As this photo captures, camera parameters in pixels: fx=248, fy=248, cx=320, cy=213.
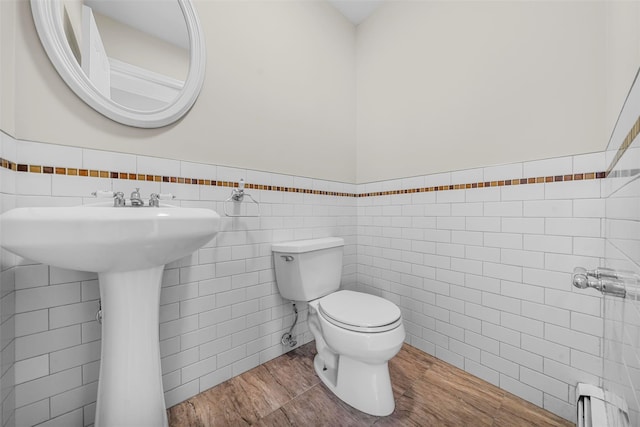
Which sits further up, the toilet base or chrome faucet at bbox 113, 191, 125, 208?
chrome faucet at bbox 113, 191, 125, 208

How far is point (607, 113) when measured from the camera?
100cm

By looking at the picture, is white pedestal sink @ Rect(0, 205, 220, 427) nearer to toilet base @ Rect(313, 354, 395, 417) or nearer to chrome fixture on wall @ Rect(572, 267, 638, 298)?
toilet base @ Rect(313, 354, 395, 417)

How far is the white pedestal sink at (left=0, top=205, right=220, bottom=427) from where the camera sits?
590 mm

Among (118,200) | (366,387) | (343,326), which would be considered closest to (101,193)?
(118,200)

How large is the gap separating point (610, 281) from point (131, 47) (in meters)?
1.86

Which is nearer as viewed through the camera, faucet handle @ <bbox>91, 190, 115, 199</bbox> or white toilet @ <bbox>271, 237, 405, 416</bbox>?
faucet handle @ <bbox>91, 190, 115, 199</bbox>

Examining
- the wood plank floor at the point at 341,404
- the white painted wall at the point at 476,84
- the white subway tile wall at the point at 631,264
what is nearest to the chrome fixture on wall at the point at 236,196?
the wood plank floor at the point at 341,404

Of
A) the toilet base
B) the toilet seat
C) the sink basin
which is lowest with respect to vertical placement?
the toilet base

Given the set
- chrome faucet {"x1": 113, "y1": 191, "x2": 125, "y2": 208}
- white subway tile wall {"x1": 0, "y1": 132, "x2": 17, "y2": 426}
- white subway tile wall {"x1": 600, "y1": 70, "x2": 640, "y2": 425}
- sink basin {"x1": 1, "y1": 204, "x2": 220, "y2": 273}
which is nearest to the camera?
white subway tile wall {"x1": 600, "y1": 70, "x2": 640, "y2": 425}

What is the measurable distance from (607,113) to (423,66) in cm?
96

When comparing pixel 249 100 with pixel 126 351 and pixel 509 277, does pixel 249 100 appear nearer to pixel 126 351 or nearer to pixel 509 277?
pixel 126 351

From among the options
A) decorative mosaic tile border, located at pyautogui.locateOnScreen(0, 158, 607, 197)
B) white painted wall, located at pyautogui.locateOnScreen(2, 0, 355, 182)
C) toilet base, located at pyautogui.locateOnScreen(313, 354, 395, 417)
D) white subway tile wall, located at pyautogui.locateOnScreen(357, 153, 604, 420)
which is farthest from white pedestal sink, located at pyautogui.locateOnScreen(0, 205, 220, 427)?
white subway tile wall, located at pyautogui.locateOnScreen(357, 153, 604, 420)

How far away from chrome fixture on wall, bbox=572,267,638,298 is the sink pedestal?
1252mm

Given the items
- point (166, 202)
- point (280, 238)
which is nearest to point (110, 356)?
point (166, 202)
